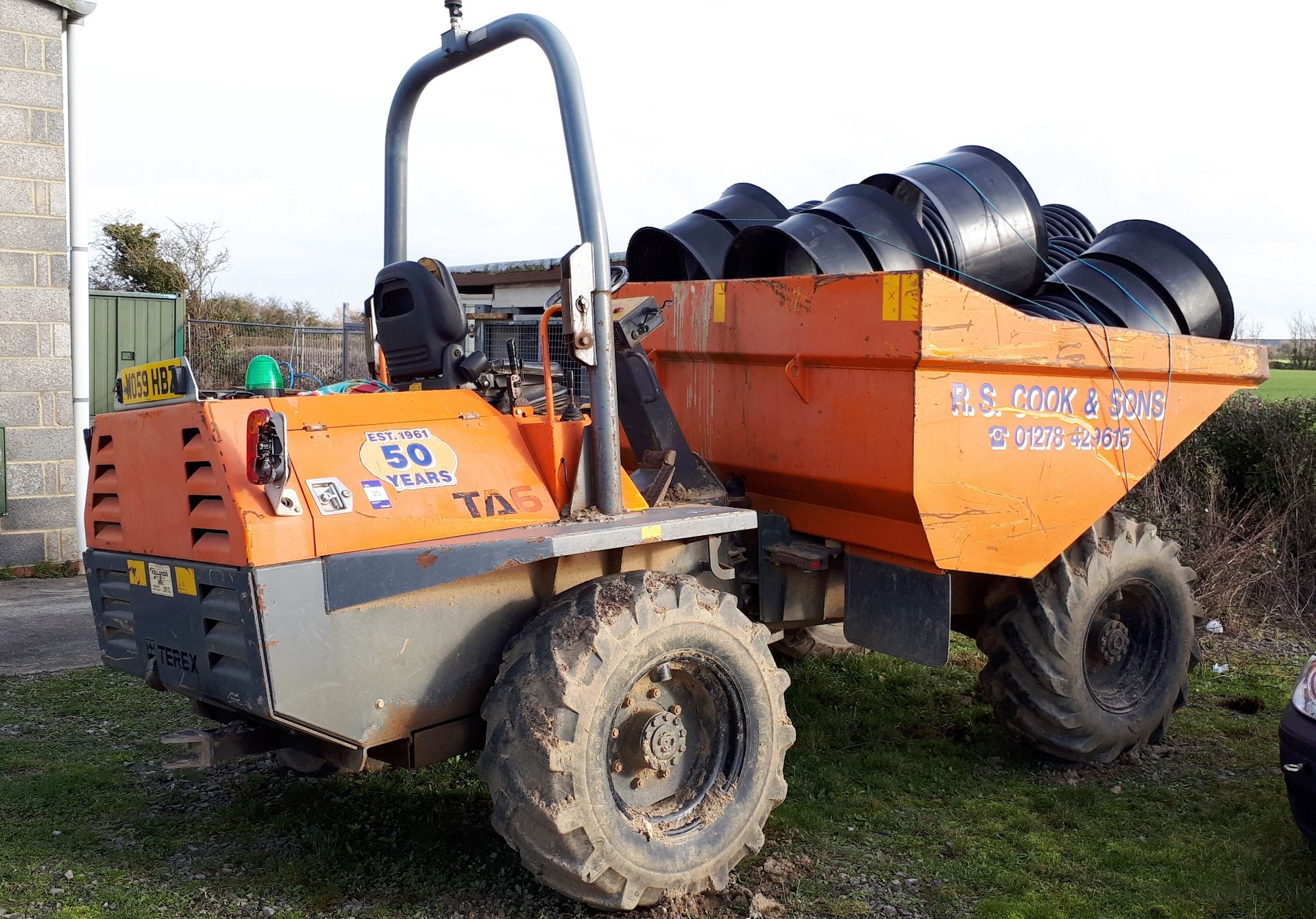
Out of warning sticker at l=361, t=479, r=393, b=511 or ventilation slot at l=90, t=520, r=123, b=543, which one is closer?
warning sticker at l=361, t=479, r=393, b=511

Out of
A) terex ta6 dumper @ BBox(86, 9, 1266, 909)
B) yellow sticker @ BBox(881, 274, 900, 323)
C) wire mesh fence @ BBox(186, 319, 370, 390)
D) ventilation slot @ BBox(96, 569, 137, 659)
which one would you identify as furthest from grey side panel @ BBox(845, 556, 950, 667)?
wire mesh fence @ BBox(186, 319, 370, 390)

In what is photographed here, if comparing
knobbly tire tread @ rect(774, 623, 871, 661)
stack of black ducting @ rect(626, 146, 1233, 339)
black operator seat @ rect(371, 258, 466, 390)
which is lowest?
knobbly tire tread @ rect(774, 623, 871, 661)

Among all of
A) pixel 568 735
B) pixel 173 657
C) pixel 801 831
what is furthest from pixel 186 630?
pixel 801 831

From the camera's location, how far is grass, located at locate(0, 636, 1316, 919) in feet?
12.0

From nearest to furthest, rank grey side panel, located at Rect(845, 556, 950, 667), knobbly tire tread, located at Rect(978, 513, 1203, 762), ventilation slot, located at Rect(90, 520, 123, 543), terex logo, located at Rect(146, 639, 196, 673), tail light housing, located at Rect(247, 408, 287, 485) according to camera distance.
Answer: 1. tail light housing, located at Rect(247, 408, 287, 485)
2. terex logo, located at Rect(146, 639, 196, 673)
3. ventilation slot, located at Rect(90, 520, 123, 543)
4. grey side panel, located at Rect(845, 556, 950, 667)
5. knobbly tire tread, located at Rect(978, 513, 1203, 762)

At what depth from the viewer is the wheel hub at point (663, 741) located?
3.63 metres

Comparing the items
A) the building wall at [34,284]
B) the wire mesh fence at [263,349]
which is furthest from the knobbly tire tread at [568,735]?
the wire mesh fence at [263,349]

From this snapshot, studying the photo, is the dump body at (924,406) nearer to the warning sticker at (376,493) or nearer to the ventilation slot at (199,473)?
the warning sticker at (376,493)

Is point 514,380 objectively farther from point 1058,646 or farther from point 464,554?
point 1058,646

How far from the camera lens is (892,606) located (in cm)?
448

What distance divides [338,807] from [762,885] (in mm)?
1718

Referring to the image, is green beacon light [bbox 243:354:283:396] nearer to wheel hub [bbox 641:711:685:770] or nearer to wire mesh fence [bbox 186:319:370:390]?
wheel hub [bbox 641:711:685:770]

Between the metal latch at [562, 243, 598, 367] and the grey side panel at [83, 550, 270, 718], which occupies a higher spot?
the metal latch at [562, 243, 598, 367]

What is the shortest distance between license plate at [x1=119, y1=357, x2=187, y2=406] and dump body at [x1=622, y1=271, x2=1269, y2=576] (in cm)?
220
